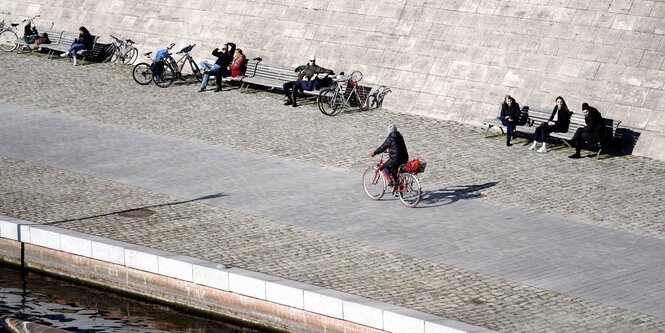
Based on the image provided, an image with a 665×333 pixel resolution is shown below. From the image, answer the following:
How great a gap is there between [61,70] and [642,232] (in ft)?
52.4

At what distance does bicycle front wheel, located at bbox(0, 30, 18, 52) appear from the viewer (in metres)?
31.5

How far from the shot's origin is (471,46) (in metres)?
25.2

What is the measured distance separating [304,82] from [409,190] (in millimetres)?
7226

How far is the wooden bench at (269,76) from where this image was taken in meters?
26.5

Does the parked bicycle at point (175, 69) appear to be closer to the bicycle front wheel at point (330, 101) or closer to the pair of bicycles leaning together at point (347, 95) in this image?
the pair of bicycles leaning together at point (347, 95)

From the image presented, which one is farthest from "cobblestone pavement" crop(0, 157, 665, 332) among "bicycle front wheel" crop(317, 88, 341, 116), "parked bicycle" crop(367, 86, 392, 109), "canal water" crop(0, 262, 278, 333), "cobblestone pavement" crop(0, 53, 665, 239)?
"parked bicycle" crop(367, 86, 392, 109)

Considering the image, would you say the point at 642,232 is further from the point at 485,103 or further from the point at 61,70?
the point at 61,70

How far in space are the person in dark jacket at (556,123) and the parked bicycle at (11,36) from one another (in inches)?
584

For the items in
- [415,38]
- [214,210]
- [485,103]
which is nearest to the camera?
[214,210]

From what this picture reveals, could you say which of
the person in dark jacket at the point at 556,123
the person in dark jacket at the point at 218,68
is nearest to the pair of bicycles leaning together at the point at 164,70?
the person in dark jacket at the point at 218,68

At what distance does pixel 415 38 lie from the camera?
26.0m

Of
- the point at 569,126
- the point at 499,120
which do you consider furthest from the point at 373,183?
the point at 569,126

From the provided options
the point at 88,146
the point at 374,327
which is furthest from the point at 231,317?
the point at 88,146

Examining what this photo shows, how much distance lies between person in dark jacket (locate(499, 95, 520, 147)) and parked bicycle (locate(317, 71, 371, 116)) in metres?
3.73
